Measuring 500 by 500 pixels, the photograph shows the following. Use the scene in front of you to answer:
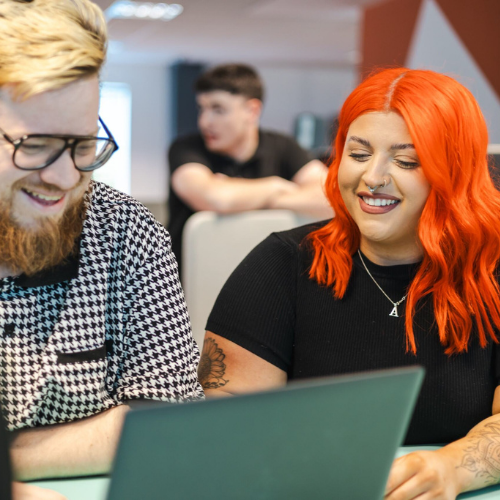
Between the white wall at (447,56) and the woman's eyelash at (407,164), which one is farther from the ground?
the white wall at (447,56)

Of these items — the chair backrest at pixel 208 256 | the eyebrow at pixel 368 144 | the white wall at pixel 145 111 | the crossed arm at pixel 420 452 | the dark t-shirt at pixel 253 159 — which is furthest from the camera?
the white wall at pixel 145 111

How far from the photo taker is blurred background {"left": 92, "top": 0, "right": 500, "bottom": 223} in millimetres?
3799

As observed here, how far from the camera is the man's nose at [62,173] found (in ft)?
3.21

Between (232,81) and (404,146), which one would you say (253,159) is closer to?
(232,81)

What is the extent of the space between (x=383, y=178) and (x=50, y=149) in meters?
0.70

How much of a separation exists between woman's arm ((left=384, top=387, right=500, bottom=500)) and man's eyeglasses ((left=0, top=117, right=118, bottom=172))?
68 cm

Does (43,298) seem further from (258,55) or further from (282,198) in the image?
(258,55)

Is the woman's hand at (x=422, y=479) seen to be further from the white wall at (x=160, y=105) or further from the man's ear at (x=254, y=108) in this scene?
the white wall at (x=160, y=105)

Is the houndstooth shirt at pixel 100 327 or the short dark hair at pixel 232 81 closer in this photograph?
the houndstooth shirt at pixel 100 327

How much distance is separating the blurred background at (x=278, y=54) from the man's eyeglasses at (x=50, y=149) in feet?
0.42

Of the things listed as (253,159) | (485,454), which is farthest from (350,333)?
(253,159)

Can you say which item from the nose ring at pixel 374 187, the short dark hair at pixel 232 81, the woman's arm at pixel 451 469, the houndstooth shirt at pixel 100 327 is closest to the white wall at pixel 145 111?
the short dark hair at pixel 232 81

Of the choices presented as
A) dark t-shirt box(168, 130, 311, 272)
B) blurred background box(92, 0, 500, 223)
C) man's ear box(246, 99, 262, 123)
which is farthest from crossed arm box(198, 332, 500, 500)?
man's ear box(246, 99, 262, 123)

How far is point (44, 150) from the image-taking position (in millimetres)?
974
